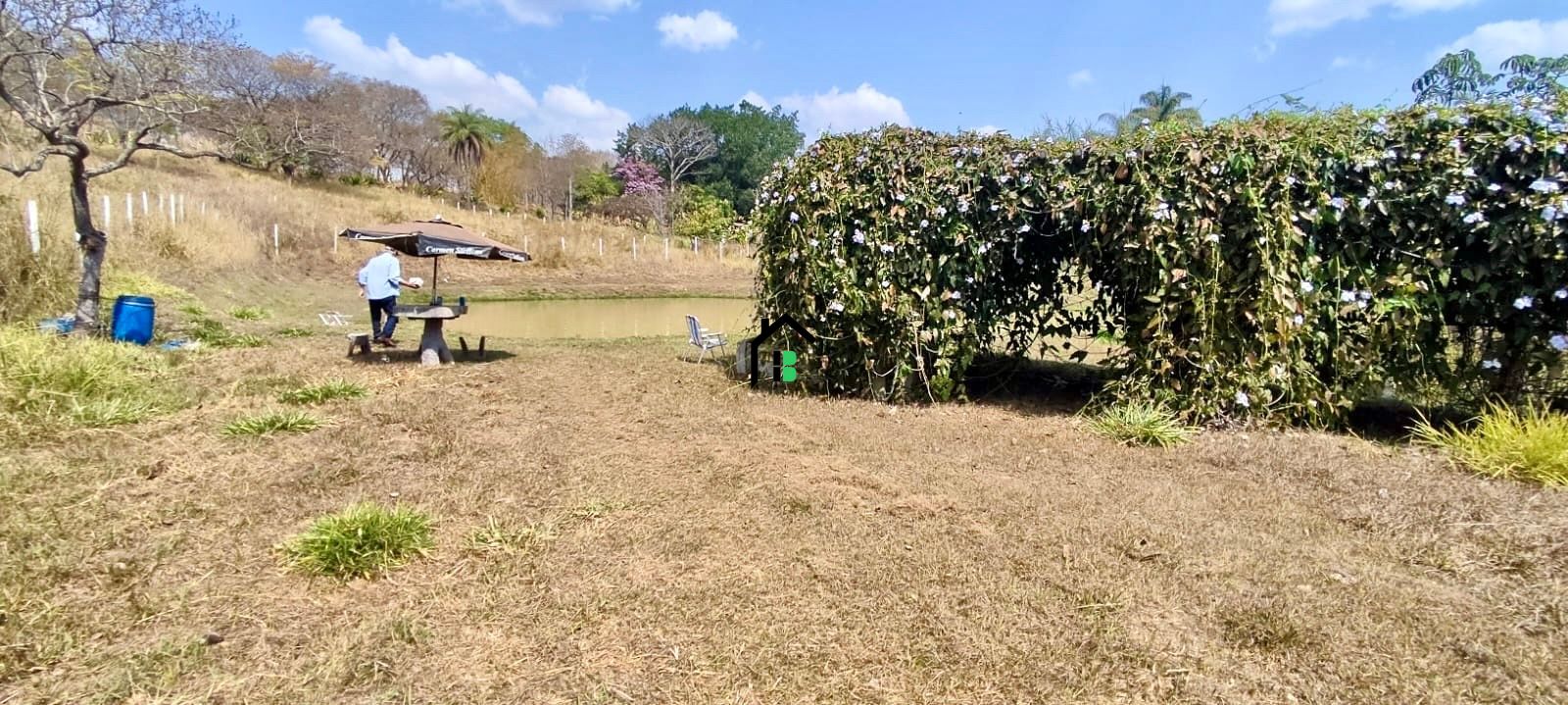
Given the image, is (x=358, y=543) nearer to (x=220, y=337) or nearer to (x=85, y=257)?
(x=85, y=257)

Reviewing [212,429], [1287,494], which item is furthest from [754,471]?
[212,429]

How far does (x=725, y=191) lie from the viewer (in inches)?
1898

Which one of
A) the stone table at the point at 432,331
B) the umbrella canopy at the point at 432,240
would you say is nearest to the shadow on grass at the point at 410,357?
the stone table at the point at 432,331

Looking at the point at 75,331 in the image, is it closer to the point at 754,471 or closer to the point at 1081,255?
the point at 754,471

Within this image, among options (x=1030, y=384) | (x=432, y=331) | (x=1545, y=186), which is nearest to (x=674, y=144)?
(x=432, y=331)

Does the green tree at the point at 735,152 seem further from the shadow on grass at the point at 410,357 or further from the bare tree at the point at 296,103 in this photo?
the shadow on grass at the point at 410,357

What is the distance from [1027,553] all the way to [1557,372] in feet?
13.7

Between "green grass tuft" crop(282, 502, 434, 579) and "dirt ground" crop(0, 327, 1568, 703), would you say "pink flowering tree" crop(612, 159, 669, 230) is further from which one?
"green grass tuft" crop(282, 502, 434, 579)

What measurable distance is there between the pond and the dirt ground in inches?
261

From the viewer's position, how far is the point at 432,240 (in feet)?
25.0

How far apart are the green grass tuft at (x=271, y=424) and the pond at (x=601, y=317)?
6106 millimetres

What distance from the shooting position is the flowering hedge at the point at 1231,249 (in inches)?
181

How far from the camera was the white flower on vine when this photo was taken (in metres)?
4.24

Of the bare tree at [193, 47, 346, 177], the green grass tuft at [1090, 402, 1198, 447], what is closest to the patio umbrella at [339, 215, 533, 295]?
the green grass tuft at [1090, 402, 1198, 447]
